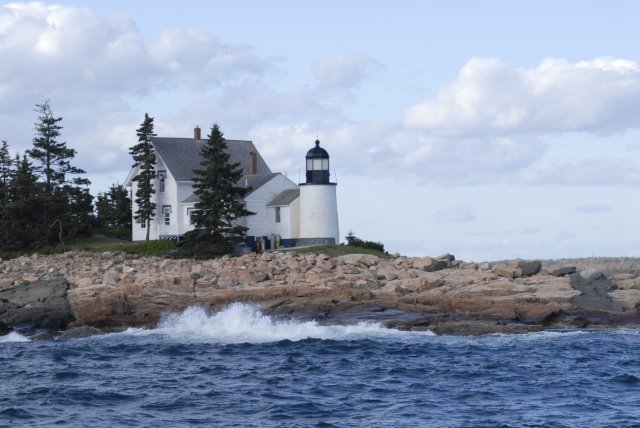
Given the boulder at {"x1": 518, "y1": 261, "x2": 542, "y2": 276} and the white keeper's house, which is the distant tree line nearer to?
the white keeper's house

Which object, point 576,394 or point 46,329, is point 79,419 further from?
point 46,329

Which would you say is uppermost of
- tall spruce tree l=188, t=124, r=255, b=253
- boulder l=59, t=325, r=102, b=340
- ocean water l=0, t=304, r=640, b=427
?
tall spruce tree l=188, t=124, r=255, b=253

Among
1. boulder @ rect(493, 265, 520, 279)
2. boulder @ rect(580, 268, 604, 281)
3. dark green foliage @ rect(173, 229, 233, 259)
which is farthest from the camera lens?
dark green foliage @ rect(173, 229, 233, 259)

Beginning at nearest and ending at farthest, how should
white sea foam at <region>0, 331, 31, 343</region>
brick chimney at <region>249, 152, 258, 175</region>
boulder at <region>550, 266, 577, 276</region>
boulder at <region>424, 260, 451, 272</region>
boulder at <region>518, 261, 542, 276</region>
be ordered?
1. white sea foam at <region>0, 331, 31, 343</region>
2. boulder at <region>550, 266, 577, 276</region>
3. boulder at <region>518, 261, 542, 276</region>
4. boulder at <region>424, 260, 451, 272</region>
5. brick chimney at <region>249, 152, 258, 175</region>

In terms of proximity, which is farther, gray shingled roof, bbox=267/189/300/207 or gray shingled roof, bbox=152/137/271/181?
gray shingled roof, bbox=152/137/271/181

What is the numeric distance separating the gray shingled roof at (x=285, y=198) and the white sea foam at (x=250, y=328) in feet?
78.1

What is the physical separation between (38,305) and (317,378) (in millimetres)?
15254

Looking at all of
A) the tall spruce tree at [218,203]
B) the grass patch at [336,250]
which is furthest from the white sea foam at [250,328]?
the tall spruce tree at [218,203]

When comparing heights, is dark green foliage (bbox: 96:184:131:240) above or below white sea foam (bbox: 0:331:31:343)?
above

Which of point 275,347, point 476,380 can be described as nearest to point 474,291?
point 275,347

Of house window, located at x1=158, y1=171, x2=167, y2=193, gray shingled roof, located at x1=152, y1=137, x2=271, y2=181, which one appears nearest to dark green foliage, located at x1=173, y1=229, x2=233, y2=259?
gray shingled roof, located at x1=152, y1=137, x2=271, y2=181

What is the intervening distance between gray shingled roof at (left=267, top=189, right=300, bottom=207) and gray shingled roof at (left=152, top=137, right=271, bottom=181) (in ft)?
11.9

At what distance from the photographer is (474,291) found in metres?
31.5

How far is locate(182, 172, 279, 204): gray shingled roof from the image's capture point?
56.5 metres
